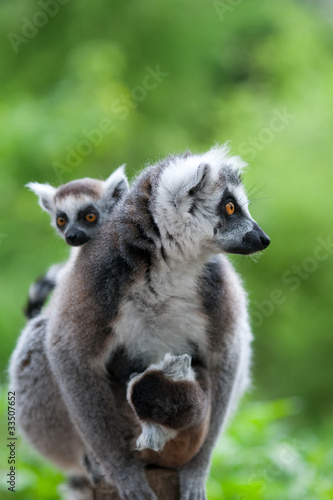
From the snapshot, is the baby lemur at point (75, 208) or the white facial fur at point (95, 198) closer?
the baby lemur at point (75, 208)

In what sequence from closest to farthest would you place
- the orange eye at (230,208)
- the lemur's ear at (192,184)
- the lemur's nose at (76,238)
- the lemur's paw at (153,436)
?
1. the lemur's paw at (153,436)
2. the lemur's ear at (192,184)
3. the orange eye at (230,208)
4. the lemur's nose at (76,238)

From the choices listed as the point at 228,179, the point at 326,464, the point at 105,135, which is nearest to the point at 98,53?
the point at 105,135

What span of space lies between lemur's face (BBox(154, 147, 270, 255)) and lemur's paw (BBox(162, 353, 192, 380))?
47 centimetres

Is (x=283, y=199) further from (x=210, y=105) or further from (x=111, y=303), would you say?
(x=111, y=303)

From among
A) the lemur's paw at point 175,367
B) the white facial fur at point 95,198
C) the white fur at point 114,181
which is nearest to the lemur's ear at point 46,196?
the white facial fur at point 95,198

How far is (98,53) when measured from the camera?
6.23 meters

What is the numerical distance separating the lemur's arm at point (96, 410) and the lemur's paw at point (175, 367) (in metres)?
0.40

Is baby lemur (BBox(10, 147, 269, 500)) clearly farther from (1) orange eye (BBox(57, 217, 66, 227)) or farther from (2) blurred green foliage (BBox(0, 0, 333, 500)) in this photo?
(2) blurred green foliage (BBox(0, 0, 333, 500))

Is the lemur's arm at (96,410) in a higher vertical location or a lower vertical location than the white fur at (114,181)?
lower

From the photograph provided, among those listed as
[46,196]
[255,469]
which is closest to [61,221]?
[46,196]

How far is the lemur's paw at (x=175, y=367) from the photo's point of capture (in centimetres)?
265

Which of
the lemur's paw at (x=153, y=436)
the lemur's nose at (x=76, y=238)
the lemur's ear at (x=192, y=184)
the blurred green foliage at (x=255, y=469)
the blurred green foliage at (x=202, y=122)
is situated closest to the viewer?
the lemur's paw at (x=153, y=436)

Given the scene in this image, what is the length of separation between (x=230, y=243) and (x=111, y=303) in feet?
1.91

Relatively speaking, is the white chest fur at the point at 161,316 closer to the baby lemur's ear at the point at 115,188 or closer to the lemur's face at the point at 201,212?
the lemur's face at the point at 201,212
